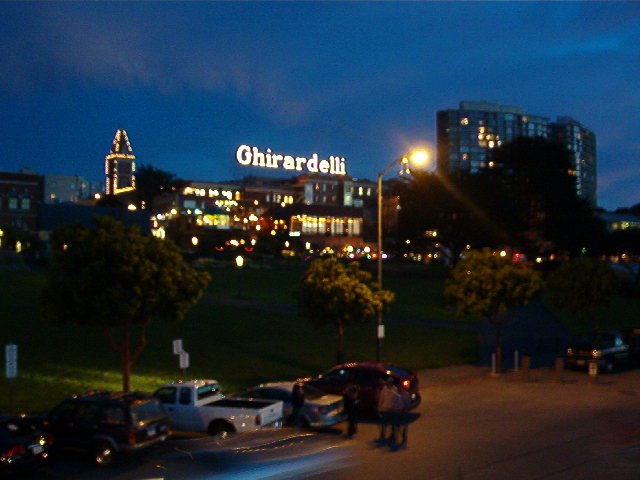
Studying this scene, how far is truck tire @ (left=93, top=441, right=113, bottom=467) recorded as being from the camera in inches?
576

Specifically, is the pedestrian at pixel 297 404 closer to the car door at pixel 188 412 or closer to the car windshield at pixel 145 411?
the car door at pixel 188 412

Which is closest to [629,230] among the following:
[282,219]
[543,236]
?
[543,236]

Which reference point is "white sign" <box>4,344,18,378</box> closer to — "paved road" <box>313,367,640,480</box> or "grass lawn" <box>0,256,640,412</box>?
"grass lawn" <box>0,256,640,412</box>

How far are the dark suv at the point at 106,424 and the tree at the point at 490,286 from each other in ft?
57.8

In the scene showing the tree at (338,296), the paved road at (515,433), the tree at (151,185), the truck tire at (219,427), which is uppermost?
the tree at (151,185)

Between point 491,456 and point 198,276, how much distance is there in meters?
10.1

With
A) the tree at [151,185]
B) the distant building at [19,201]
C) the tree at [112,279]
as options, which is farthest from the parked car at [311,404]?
the tree at [151,185]

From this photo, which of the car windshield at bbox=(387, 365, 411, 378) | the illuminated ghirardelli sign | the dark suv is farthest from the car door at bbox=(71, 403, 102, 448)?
the illuminated ghirardelli sign

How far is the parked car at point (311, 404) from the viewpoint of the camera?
18266mm

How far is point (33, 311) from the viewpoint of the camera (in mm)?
38562

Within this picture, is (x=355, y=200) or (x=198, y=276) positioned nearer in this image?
(x=198, y=276)

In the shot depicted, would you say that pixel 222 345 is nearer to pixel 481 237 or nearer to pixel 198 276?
pixel 198 276

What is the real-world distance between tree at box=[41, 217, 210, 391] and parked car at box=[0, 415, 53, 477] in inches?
221

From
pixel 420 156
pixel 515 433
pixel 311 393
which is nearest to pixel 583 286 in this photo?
pixel 420 156
